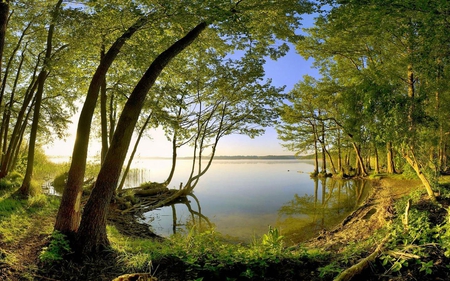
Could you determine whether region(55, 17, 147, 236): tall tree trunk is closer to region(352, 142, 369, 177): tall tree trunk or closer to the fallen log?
the fallen log

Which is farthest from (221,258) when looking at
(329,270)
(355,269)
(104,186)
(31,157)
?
(31,157)

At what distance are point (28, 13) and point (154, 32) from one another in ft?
18.7

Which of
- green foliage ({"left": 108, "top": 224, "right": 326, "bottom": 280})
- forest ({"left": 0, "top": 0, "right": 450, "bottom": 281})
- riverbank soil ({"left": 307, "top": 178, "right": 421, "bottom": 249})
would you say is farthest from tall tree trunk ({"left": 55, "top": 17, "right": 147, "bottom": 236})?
riverbank soil ({"left": 307, "top": 178, "right": 421, "bottom": 249})

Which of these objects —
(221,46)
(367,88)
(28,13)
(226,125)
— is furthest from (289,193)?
(28,13)

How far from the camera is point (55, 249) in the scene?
12.8ft

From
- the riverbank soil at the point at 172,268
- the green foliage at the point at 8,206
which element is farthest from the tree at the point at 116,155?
the green foliage at the point at 8,206

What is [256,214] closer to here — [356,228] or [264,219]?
[264,219]

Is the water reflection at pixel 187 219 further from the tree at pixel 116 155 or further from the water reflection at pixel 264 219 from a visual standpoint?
the tree at pixel 116 155

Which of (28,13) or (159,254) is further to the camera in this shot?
(28,13)

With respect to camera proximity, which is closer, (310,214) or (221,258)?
(221,258)

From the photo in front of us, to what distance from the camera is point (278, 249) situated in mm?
3707

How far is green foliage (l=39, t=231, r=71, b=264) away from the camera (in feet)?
12.0

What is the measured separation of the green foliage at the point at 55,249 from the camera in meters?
3.67

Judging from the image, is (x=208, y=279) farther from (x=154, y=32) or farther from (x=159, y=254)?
(x=154, y=32)
